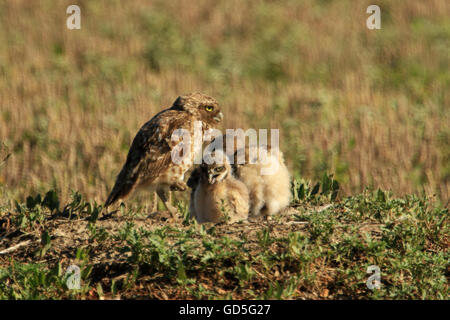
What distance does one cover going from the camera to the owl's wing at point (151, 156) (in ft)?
21.1

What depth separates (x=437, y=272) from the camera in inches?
197

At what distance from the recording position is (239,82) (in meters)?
15.6

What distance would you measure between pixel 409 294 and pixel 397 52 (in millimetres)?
14028

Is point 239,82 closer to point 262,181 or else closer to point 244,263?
point 262,181

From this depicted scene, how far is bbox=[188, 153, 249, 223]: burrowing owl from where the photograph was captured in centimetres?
617

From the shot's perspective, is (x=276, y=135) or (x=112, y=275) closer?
(x=112, y=275)

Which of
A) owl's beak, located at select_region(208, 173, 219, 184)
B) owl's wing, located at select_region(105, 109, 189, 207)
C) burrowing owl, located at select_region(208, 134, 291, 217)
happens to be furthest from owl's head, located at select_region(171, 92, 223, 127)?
owl's beak, located at select_region(208, 173, 219, 184)

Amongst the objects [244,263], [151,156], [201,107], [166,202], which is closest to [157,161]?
[151,156]

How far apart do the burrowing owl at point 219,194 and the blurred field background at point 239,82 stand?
205 centimetres

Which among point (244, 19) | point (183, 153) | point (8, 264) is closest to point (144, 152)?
point (183, 153)

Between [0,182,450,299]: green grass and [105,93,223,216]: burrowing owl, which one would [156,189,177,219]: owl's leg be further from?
[0,182,450,299]: green grass

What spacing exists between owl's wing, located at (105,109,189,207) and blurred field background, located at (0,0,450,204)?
1428mm

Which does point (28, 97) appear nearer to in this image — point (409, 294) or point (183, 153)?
point (183, 153)
